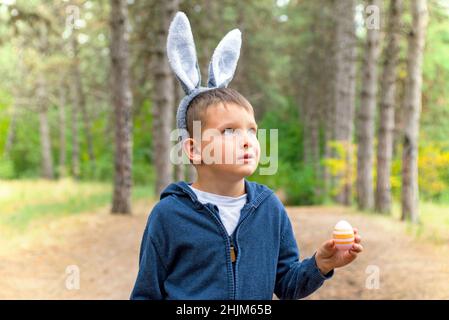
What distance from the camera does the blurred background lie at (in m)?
8.77

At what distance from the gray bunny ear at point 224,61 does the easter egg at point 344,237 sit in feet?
2.80

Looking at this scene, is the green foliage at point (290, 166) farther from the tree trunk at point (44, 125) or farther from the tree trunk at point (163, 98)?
the tree trunk at point (44, 125)

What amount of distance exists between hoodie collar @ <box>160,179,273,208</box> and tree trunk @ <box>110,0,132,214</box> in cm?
1117

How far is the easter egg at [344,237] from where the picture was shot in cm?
234

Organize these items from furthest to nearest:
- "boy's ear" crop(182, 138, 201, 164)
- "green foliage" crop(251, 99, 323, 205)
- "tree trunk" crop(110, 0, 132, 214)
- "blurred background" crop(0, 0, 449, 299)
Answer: "green foliage" crop(251, 99, 323, 205) < "tree trunk" crop(110, 0, 132, 214) < "blurred background" crop(0, 0, 449, 299) < "boy's ear" crop(182, 138, 201, 164)

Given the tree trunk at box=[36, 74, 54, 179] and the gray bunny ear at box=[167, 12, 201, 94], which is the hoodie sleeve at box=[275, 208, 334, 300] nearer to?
the gray bunny ear at box=[167, 12, 201, 94]

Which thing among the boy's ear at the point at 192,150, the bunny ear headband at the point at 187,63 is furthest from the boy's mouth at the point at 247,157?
the bunny ear headband at the point at 187,63

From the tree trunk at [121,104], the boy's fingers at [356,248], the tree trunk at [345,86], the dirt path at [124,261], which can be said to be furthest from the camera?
the tree trunk at [345,86]

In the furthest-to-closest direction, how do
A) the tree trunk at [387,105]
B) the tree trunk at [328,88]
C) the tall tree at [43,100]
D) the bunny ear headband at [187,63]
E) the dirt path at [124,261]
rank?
the tall tree at [43,100] → the tree trunk at [328,88] → the tree trunk at [387,105] → the dirt path at [124,261] → the bunny ear headband at [187,63]

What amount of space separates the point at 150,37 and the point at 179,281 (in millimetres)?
16255

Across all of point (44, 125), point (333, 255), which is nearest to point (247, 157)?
point (333, 255)

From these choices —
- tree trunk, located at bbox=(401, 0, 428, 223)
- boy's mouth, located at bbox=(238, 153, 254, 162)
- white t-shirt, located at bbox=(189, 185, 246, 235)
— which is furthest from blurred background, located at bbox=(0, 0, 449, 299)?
boy's mouth, located at bbox=(238, 153, 254, 162)

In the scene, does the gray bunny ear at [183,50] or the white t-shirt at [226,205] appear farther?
the gray bunny ear at [183,50]
